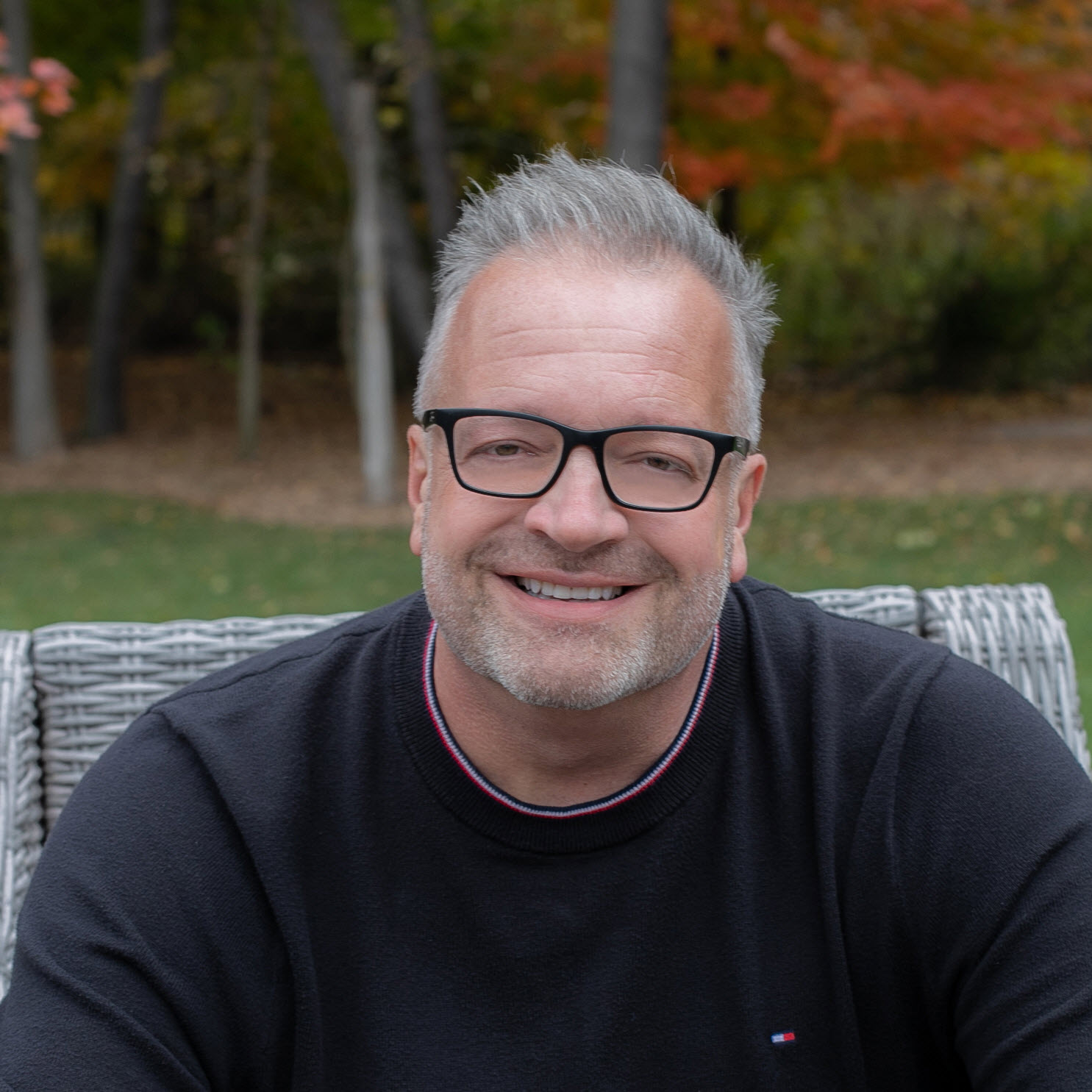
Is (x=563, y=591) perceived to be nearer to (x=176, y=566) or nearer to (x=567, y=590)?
(x=567, y=590)

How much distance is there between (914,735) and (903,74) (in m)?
8.94

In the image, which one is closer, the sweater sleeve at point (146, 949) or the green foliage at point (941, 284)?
the sweater sleeve at point (146, 949)

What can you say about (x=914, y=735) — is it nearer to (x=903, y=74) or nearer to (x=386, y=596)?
(x=386, y=596)

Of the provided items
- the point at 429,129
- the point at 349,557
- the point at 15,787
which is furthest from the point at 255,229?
the point at 15,787

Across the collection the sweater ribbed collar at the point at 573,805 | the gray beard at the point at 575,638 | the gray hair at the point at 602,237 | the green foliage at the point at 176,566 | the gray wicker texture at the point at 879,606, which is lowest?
the green foliage at the point at 176,566

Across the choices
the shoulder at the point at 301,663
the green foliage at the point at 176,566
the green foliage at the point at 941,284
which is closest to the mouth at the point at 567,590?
the shoulder at the point at 301,663

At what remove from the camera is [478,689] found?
73.4 inches

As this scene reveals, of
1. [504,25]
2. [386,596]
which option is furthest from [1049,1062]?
[504,25]

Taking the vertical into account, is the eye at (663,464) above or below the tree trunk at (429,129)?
below

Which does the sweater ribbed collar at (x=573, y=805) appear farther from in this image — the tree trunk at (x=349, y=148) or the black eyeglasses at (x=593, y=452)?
the tree trunk at (x=349, y=148)

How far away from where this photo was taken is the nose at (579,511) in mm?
1780

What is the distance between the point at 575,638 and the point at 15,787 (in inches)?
40.0

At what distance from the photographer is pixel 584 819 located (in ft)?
5.89

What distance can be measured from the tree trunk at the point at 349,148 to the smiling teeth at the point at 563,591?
9303mm
